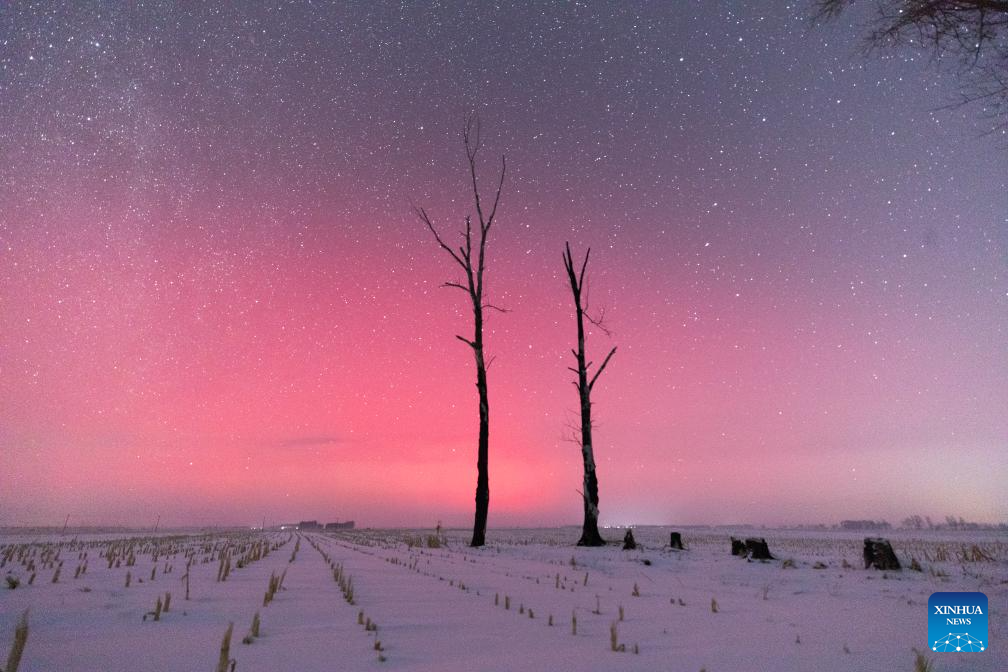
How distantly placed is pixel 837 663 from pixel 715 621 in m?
1.20

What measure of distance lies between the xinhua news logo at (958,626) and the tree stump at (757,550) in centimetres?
726

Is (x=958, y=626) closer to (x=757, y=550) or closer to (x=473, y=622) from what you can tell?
(x=473, y=622)

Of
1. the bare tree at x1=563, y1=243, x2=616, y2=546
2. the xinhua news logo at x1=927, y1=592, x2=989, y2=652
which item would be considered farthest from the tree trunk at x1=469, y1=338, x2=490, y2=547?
the xinhua news logo at x1=927, y1=592, x2=989, y2=652

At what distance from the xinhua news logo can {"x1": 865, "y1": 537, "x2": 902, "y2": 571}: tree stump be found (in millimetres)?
5815

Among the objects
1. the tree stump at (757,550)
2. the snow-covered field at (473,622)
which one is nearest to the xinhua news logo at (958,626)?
the snow-covered field at (473,622)

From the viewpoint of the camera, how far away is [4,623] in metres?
3.06

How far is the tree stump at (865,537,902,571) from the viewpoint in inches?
317

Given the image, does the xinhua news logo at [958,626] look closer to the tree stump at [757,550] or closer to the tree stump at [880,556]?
the tree stump at [880,556]

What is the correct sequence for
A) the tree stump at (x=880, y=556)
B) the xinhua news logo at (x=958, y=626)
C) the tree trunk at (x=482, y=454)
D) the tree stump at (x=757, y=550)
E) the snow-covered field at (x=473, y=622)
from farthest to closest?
the tree trunk at (x=482, y=454) → the tree stump at (x=757, y=550) → the tree stump at (x=880, y=556) → the xinhua news logo at (x=958, y=626) → the snow-covered field at (x=473, y=622)

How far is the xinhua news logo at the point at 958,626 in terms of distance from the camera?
309cm

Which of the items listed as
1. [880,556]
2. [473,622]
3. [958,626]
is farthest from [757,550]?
[473,622]

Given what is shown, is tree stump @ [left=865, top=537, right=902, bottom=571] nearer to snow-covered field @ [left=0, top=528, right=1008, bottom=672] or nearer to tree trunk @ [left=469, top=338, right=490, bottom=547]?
snow-covered field @ [left=0, top=528, right=1008, bottom=672]

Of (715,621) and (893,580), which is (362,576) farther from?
Result: (893,580)

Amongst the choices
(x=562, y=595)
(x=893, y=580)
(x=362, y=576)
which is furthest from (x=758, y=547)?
(x=362, y=576)
